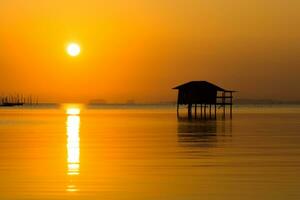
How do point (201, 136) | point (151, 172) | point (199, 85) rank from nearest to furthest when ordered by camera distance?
point (151, 172) → point (201, 136) → point (199, 85)

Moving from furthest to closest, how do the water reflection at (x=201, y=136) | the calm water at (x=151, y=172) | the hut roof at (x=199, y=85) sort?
the hut roof at (x=199, y=85), the water reflection at (x=201, y=136), the calm water at (x=151, y=172)

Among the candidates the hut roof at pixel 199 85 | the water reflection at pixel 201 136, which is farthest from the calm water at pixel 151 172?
the hut roof at pixel 199 85

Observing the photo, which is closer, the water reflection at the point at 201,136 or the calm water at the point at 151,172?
the calm water at the point at 151,172

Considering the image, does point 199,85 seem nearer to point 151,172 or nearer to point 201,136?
point 201,136

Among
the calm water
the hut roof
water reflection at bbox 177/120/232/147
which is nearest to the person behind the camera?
the calm water

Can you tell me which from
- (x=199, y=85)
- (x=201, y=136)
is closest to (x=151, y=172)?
(x=201, y=136)

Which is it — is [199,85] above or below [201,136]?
above

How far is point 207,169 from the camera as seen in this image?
1836 centimetres

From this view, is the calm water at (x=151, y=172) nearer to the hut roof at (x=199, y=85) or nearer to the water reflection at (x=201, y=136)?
the water reflection at (x=201, y=136)

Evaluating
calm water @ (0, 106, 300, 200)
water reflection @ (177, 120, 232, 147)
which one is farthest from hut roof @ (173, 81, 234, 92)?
calm water @ (0, 106, 300, 200)

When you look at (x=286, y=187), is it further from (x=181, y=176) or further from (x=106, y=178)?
(x=106, y=178)

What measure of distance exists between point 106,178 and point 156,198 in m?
3.45

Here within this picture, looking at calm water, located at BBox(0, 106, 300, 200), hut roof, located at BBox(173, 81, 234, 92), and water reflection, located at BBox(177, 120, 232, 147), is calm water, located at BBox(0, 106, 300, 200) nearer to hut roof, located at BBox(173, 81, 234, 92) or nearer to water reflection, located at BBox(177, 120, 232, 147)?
water reflection, located at BBox(177, 120, 232, 147)

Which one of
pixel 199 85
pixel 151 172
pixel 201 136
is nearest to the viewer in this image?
pixel 151 172
